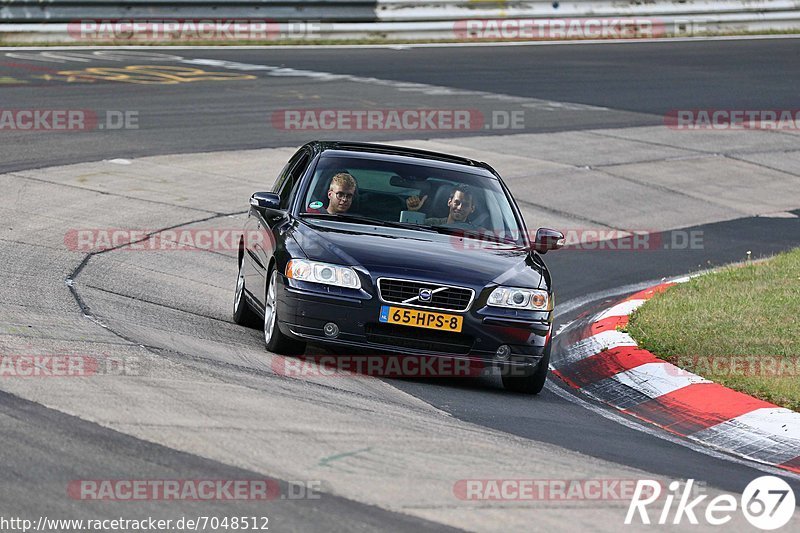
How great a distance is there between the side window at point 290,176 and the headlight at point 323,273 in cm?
120

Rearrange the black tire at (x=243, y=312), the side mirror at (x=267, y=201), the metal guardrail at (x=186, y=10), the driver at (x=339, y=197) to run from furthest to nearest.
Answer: the metal guardrail at (x=186, y=10) < the black tire at (x=243, y=312) < the side mirror at (x=267, y=201) < the driver at (x=339, y=197)

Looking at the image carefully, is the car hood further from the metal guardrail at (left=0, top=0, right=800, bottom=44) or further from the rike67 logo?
the metal guardrail at (left=0, top=0, right=800, bottom=44)

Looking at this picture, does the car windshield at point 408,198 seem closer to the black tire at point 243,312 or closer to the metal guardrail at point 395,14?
the black tire at point 243,312

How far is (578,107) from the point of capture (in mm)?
22938

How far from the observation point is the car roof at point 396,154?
997 cm

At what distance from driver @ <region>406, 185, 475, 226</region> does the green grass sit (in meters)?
1.70

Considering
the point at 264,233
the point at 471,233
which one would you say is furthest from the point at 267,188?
the point at 471,233

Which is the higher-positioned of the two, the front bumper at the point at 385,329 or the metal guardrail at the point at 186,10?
the metal guardrail at the point at 186,10

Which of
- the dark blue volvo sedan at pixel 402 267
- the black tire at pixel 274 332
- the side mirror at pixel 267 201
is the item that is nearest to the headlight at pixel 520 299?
the dark blue volvo sedan at pixel 402 267

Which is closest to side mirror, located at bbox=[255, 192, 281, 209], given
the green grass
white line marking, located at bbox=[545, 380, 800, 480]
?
white line marking, located at bbox=[545, 380, 800, 480]

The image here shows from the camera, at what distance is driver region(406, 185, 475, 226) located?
31.2ft

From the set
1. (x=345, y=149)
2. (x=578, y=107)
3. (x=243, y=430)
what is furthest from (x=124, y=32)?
(x=243, y=430)

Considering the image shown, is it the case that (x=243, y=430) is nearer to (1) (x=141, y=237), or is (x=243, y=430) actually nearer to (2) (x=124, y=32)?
(1) (x=141, y=237)

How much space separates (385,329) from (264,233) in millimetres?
1730
